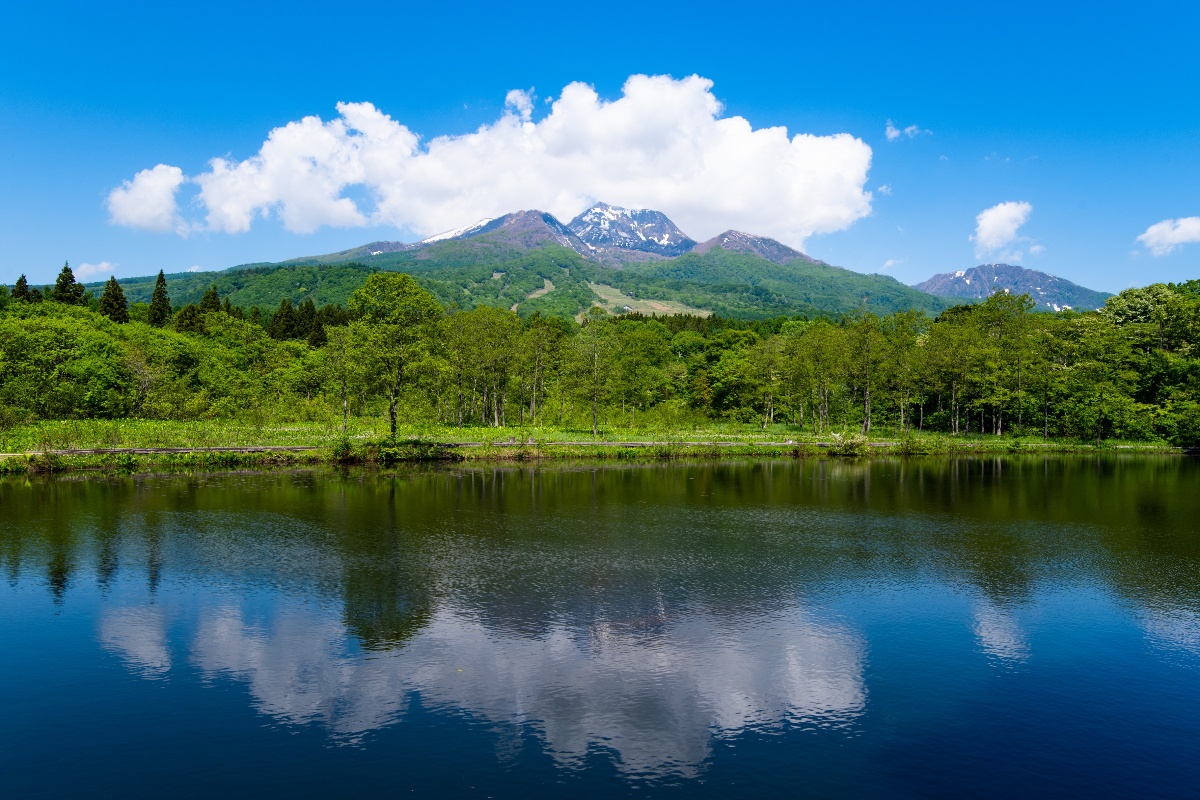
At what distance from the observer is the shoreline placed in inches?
2031

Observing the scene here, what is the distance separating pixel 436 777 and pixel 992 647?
50.2ft

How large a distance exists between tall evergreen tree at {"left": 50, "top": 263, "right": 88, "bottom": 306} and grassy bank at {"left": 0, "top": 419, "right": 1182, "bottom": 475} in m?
49.4

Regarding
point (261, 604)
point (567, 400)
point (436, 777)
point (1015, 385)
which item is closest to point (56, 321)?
point (567, 400)

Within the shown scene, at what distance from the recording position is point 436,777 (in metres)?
13.0

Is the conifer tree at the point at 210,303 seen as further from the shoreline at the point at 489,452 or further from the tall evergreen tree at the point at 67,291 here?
the shoreline at the point at 489,452

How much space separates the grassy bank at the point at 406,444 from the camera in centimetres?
5322

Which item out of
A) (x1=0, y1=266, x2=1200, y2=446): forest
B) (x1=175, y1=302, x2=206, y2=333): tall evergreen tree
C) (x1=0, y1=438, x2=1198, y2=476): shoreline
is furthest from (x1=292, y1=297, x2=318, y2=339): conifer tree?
(x1=0, y1=438, x2=1198, y2=476): shoreline

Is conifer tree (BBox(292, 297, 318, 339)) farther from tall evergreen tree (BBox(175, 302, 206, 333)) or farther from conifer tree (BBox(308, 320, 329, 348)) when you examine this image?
tall evergreen tree (BBox(175, 302, 206, 333))

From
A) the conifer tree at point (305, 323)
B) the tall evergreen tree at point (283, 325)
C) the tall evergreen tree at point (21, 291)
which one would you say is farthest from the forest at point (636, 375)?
the conifer tree at point (305, 323)

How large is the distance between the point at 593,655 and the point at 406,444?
45.6 metres

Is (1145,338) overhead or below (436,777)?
overhead

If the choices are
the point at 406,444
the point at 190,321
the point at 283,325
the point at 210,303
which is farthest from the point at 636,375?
the point at 210,303

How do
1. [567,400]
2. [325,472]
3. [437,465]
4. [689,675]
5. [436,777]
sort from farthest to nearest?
[567,400] < [437,465] < [325,472] < [689,675] < [436,777]

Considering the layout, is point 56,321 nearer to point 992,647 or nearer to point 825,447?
point 825,447
